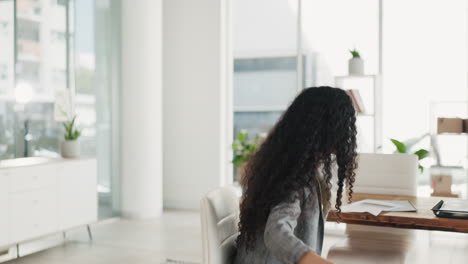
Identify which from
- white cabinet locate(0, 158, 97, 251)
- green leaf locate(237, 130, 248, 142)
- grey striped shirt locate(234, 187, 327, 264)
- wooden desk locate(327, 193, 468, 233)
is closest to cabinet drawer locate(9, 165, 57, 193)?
white cabinet locate(0, 158, 97, 251)

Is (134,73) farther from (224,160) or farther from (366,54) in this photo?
(366,54)

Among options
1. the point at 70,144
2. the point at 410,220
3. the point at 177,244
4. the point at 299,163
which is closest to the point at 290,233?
the point at 299,163

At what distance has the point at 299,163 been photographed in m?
1.43

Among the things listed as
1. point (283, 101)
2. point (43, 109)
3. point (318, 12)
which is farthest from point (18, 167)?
point (318, 12)

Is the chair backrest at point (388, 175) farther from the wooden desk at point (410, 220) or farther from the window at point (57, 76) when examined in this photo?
the window at point (57, 76)

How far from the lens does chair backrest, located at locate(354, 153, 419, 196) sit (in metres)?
2.93

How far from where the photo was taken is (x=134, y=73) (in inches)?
212

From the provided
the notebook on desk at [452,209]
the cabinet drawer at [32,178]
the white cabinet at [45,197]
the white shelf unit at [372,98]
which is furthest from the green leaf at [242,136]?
the notebook on desk at [452,209]

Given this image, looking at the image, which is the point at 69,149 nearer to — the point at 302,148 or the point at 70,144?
the point at 70,144

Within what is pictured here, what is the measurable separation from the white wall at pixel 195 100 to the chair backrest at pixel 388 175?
3.05m

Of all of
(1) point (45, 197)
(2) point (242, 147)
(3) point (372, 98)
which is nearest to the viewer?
(1) point (45, 197)

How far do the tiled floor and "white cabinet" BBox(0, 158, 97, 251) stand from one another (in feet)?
0.79

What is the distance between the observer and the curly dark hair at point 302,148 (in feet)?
4.68

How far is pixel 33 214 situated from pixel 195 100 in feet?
8.47
